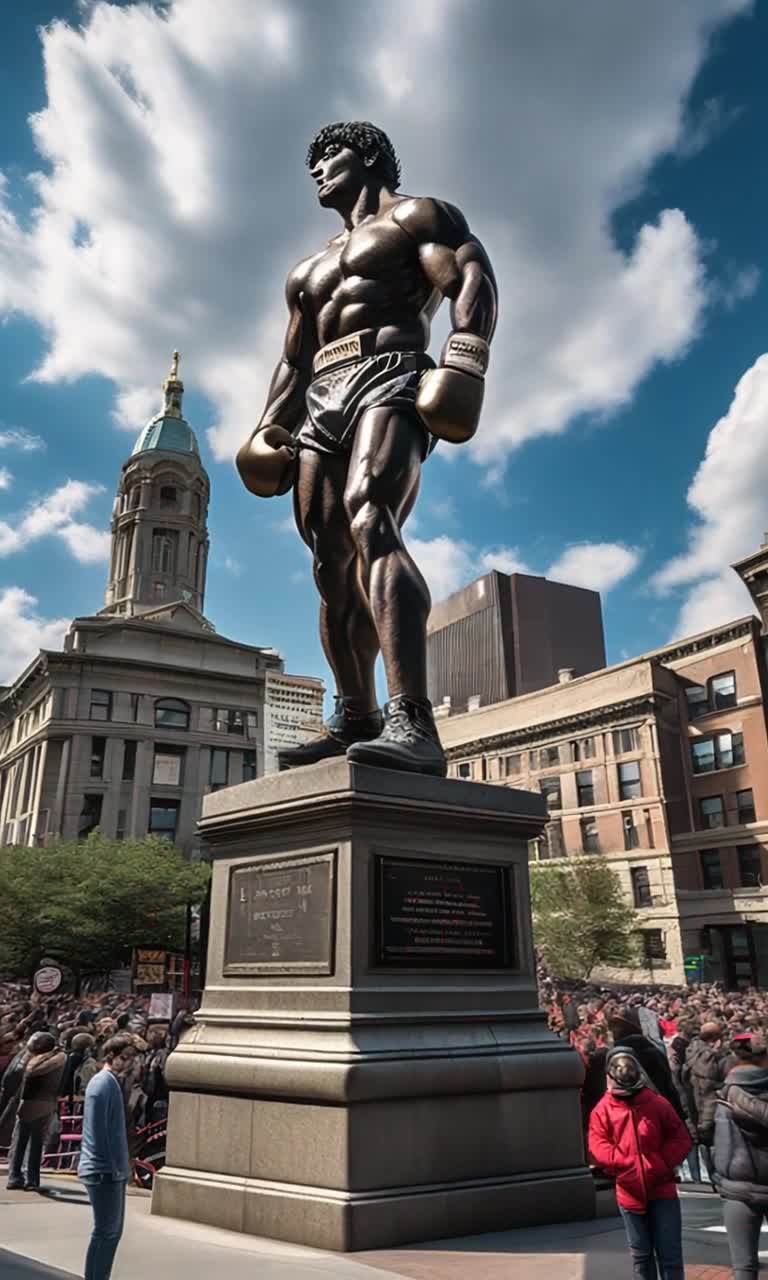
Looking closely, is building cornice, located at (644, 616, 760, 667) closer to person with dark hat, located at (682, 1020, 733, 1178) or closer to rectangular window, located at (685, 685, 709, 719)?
rectangular window, located at (685, 685, 709, 719)

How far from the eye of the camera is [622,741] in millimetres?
53875

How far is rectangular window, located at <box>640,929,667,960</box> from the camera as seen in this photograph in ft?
163

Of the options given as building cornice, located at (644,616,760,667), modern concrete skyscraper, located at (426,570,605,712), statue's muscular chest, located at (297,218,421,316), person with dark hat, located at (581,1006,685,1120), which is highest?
modern concrete skyscraper, located at (426,570,605,712)

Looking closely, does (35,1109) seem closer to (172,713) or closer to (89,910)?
(89,910)

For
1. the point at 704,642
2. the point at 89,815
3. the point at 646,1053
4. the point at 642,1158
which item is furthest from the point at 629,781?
the point at 642,1158

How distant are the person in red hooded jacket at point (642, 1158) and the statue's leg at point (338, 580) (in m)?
2.67

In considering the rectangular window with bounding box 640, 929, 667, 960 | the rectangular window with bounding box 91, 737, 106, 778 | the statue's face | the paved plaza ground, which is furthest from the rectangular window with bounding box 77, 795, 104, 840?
the paved plaza ground

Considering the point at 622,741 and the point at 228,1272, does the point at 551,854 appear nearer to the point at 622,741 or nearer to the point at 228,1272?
the point at 622,741

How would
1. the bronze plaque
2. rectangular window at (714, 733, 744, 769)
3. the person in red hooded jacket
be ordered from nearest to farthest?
the person in red hooded jacket < the bronze plaque < rectangular window at (714, 733, 744, 769)

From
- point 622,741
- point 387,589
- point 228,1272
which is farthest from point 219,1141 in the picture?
point 622,741

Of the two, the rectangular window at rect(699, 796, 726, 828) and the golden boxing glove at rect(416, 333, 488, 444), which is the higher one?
the rectangular window at rect(699, 796, 726, 828)

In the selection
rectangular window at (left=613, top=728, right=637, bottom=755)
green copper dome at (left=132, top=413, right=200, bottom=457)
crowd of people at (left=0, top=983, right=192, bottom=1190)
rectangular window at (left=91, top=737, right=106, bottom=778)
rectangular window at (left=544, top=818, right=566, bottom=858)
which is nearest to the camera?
crowd of people at (left=0, top=983, right=192, bottom=1190)

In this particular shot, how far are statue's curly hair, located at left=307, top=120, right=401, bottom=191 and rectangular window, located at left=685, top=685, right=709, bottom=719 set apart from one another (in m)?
49.6

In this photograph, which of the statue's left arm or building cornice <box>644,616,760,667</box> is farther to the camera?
building cornice <box>644,616,760,667</box>
